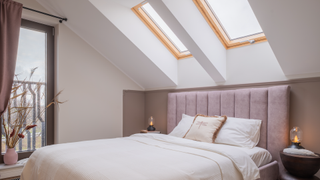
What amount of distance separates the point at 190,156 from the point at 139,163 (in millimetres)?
501

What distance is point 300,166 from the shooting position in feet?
6.88

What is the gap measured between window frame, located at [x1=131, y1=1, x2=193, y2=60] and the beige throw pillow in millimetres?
1414

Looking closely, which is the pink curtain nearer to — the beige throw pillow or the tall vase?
the tall vase

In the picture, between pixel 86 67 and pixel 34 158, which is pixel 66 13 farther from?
pixel 34 158

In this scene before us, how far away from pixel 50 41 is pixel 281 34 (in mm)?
3489

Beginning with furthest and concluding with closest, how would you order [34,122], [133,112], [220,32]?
[133,112] → [34,122] → [220,32]

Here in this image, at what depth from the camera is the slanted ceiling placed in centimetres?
217

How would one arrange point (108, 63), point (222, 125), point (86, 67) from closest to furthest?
point (222, 125), point (86, 67), point (108, 63)

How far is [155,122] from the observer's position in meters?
4.59

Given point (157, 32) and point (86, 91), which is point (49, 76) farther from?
point (157, 32)

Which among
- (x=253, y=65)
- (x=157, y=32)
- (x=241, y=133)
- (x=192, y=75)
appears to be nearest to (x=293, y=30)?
(x=253, y=65)

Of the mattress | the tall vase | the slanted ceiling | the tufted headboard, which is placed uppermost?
the slanted ceiling

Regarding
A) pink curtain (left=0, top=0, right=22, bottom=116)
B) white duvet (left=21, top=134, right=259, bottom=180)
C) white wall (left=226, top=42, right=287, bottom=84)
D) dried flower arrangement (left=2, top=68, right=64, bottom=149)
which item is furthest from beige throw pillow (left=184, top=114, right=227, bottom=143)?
pink curtain (left=0, top=0, right=22, bottom=116)

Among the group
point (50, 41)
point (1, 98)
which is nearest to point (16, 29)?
point (50, 41)
